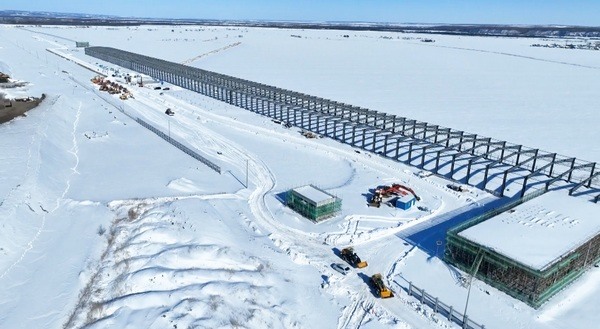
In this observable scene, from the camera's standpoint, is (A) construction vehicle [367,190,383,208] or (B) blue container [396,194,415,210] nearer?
(B) blue container [396,194,415,210]

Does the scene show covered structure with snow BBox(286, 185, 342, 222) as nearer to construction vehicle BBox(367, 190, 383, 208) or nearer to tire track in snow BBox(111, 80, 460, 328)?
tire track in snow BBox(111, 80, 460, 328)

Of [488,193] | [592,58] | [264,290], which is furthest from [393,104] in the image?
[592,58]

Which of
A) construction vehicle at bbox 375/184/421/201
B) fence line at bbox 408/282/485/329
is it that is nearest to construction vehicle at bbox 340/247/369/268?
Result: fence line at bbox 408/282/485/329

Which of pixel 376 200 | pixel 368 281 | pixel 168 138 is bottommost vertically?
pixel 368 281

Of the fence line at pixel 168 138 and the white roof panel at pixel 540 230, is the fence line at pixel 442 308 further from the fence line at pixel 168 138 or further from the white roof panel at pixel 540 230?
the fence line at pixel 168 138

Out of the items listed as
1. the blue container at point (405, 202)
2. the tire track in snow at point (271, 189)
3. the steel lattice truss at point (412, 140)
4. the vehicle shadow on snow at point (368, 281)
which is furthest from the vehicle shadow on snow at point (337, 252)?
the steel lattice truss at point (412, 140)

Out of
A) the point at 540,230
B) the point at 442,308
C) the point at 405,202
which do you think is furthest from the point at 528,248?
the point at 405,202

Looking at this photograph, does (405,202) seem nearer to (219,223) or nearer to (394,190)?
(394,190)
